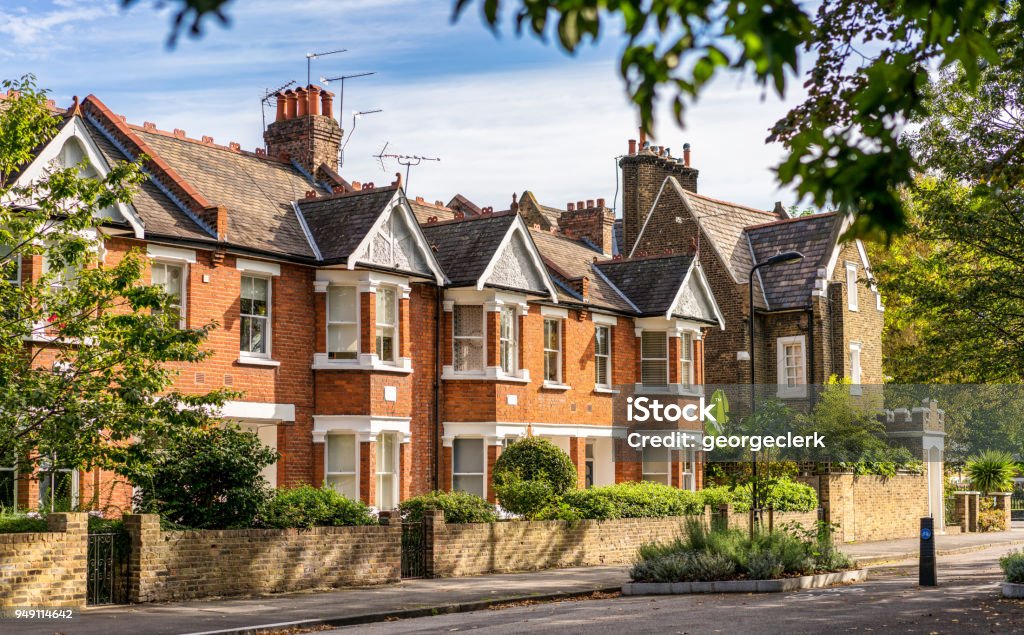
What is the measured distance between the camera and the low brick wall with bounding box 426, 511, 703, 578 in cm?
2411

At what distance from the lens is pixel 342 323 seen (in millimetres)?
28453

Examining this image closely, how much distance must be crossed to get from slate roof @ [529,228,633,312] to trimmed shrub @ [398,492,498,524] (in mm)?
10391

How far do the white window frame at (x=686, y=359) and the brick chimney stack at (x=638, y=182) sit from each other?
9648 mm

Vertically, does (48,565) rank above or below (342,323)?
below

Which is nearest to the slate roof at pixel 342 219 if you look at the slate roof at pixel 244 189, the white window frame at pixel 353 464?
the slate roof at pixel 244 189

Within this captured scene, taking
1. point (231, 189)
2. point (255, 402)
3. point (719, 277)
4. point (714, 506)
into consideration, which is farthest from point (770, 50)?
point (719, 277)

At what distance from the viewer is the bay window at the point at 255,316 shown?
2703 centimetres

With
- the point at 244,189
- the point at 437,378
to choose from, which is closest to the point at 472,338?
the point at 437,378

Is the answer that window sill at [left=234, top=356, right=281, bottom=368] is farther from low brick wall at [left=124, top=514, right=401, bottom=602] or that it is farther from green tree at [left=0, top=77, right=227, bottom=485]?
green tree at [left=0, top=77, right=227, bottom=485]

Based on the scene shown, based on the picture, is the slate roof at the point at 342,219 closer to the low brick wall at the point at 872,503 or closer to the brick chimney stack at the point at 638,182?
the low brick wall at the point at 872,503

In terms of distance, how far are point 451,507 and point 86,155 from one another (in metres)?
9.33

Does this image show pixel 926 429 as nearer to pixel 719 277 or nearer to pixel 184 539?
pixel 719 277

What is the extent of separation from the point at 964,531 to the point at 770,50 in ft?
139

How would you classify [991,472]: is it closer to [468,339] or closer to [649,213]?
[649,213]
